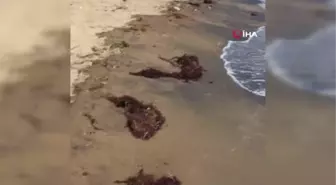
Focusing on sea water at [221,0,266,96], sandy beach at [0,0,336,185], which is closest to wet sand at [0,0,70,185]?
sandy beach at [0,0,336,185]

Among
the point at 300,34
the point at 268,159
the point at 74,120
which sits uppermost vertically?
the point at 300,34

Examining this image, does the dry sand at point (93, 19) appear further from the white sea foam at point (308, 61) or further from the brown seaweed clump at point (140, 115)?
the white sea foam at point (308, 61)

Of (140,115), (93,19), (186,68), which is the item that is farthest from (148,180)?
(93,19)

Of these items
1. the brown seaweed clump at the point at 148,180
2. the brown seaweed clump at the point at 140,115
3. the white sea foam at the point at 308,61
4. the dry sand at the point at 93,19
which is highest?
the dry sand at the point at 93,19

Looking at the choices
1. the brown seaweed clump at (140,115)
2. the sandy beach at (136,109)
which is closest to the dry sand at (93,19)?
the sandy beach at (136,109)

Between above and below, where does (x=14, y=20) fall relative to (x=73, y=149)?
above

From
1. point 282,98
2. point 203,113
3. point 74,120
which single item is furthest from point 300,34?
point 74,120

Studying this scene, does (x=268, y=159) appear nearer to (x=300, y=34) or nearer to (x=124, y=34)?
(x=300, y=34)

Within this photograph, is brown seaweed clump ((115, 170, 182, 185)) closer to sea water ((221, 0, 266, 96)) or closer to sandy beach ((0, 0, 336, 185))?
sandy beach ((0, 0, 336, 185))
